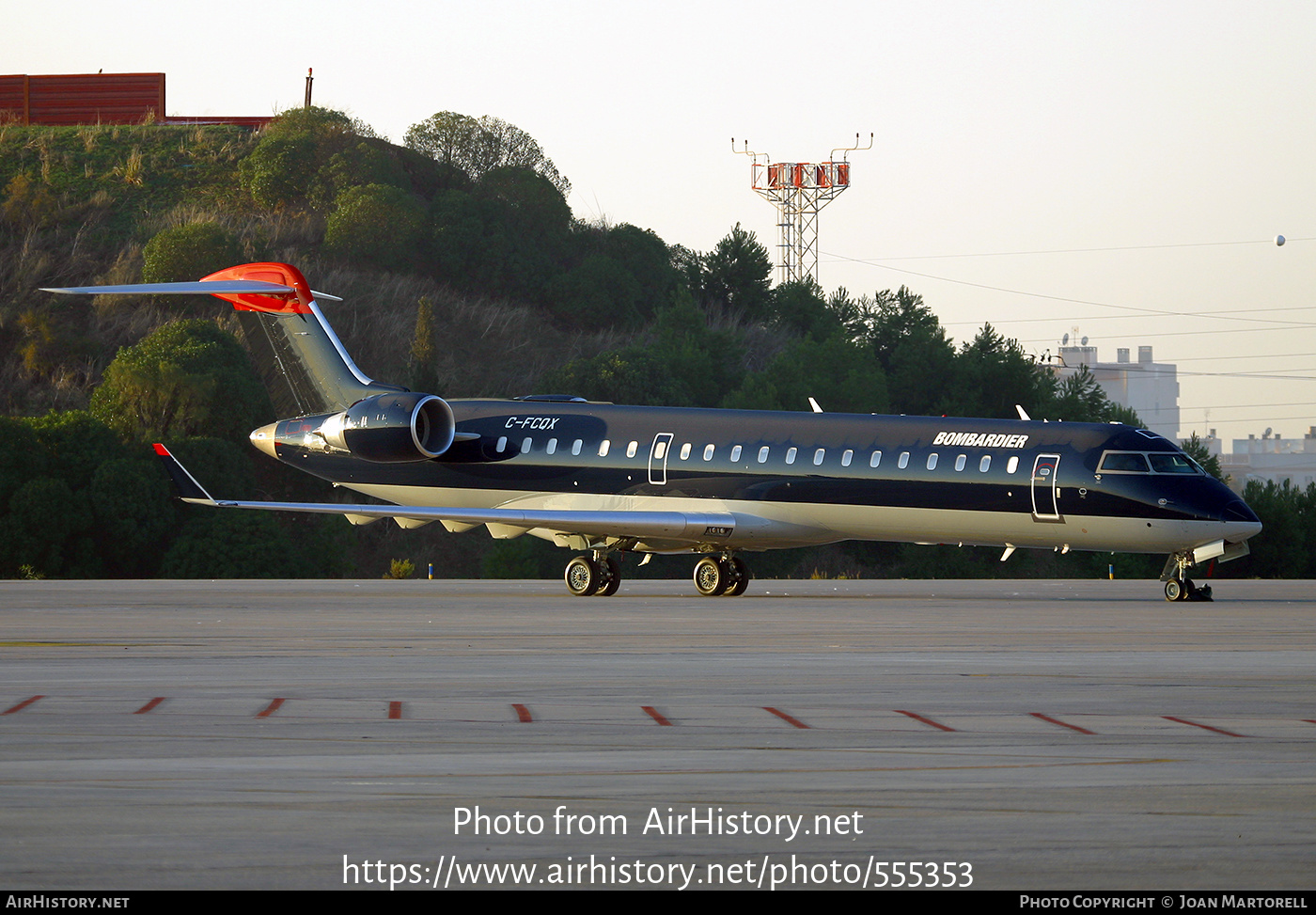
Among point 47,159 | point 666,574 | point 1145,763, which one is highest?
point 47,159

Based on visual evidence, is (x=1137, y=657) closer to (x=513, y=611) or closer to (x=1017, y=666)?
(x=1017, y=666)

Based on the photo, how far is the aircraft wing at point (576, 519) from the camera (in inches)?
1166

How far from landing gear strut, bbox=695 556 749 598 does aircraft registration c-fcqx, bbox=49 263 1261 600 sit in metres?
0.04

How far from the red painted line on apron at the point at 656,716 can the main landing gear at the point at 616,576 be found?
19.3 metres

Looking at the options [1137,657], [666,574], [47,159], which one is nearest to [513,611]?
[1137,657]

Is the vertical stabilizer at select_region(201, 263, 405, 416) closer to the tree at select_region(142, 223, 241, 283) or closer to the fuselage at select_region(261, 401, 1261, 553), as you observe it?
the fuselage at select_region(261, 401, 1261, 553)

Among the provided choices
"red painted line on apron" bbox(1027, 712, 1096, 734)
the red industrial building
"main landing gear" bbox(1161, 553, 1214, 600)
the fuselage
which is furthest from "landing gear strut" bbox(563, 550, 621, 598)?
the red industrial building

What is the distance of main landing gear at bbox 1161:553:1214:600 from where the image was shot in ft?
93.0

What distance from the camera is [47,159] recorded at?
104000mm

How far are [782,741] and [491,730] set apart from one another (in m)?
1.88

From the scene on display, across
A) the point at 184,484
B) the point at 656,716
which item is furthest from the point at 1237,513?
the point at 184,484

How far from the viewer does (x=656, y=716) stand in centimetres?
1177

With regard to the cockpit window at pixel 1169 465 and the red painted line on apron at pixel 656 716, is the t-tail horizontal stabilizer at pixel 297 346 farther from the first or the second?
the red painted line on apron at pixel 656 716

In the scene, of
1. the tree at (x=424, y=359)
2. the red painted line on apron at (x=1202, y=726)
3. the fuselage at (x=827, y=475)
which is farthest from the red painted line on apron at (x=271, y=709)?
the tree at (x=424, y=359)
